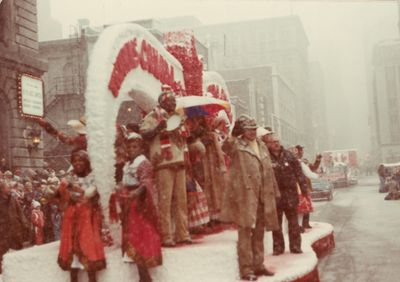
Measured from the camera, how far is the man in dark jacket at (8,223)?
24.5 feet

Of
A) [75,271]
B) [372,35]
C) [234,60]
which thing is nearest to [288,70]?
[234,60]

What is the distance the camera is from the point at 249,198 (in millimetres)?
4773

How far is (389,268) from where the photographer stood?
6.48 m

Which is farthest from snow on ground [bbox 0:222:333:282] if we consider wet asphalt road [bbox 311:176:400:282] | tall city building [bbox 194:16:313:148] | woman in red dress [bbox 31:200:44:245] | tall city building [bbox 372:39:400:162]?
tall city building [bbox 194:16:313:148]

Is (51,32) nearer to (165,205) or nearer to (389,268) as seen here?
(165,205)

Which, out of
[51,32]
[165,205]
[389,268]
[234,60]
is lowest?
[389,268]

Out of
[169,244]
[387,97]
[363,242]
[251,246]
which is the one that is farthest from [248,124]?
[387,97]

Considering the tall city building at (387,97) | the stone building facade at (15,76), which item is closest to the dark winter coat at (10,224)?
the stone building facade at (15,76)

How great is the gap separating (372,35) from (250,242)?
1037 centimetres

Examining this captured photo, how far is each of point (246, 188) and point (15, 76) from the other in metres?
10.3

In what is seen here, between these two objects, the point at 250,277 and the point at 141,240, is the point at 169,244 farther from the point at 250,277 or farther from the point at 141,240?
the point at 250,277

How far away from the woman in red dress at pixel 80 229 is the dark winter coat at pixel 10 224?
3088mm

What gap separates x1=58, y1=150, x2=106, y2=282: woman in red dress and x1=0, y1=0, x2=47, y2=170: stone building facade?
29.4ft

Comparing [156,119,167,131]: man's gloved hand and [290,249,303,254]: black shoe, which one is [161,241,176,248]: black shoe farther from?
[290,249,303,254]: black shoe
